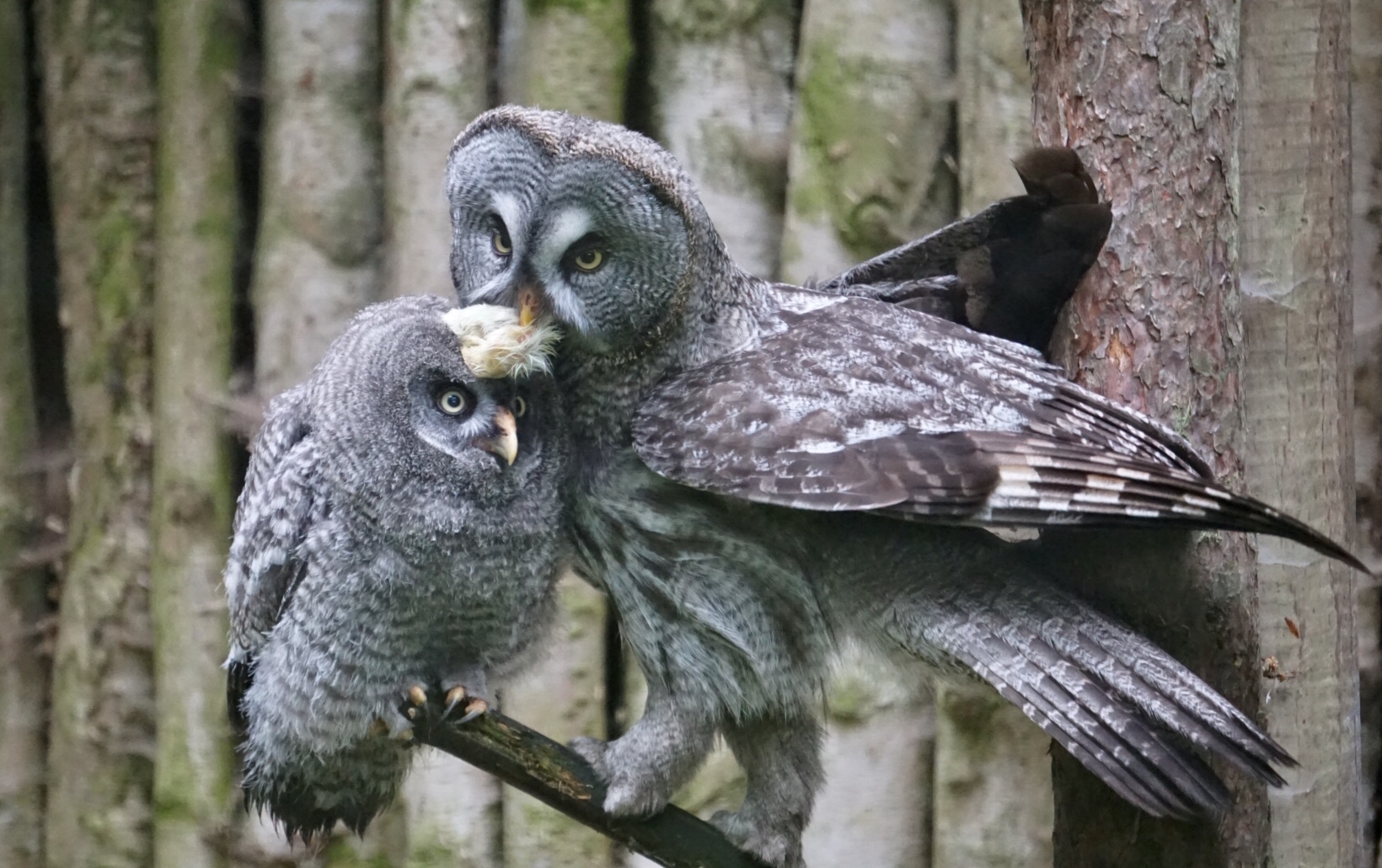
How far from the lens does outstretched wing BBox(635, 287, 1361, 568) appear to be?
170cm

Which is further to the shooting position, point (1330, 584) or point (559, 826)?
point (559, 826)

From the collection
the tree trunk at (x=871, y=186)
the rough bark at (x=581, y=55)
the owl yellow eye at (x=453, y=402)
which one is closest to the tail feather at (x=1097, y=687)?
the owl yellow eye at (x=453, y=402)

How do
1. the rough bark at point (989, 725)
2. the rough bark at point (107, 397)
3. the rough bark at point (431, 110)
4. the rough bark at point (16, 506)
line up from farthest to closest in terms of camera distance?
the rough bark at point (16, 506), the rough bark at point (107, 397), the rough bark at point (431, 110), the rough bark at point (989, 725)

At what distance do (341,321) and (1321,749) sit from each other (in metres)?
2.03

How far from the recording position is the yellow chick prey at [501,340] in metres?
1.91

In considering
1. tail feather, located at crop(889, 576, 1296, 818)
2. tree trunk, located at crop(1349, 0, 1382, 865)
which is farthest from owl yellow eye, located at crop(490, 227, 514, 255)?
tree trunk, located at crop(1349, 0, 1382, 865)

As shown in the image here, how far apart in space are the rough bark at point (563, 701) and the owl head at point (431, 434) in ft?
3.20

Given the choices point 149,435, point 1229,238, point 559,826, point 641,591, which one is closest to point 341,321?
point 149,435

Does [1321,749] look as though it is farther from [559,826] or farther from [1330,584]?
[559,826]

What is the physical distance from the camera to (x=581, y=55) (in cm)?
288

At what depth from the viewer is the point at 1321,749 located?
227cm

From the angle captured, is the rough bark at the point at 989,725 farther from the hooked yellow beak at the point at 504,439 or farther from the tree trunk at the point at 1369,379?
the hooked yellow beak at the point at 504,439

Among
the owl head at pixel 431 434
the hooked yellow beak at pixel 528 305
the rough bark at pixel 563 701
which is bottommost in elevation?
the rough bark at pixel 563 701

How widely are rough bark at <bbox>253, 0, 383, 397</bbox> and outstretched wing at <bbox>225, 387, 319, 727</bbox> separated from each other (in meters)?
0.89
